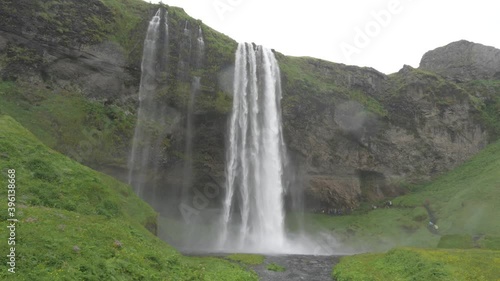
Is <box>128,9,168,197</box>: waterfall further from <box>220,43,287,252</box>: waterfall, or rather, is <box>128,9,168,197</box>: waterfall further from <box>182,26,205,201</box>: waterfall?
<box>220,43,287,252</box>: waterfall

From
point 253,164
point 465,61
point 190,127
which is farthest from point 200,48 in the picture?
point 465,61

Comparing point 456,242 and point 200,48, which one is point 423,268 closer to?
point 456,242

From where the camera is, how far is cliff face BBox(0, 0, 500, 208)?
140ft

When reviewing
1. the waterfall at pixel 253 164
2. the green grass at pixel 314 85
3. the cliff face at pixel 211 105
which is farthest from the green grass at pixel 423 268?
the green grass at pixel 314 85

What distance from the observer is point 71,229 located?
1767cm

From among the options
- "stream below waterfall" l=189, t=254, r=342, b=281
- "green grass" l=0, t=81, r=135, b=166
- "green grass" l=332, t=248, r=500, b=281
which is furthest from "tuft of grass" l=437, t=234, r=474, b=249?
"green grass" l=0, t=81, r=135, b=166

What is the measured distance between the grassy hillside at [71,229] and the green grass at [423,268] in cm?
824

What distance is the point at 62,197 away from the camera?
22.2 m

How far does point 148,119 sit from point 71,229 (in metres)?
31.8

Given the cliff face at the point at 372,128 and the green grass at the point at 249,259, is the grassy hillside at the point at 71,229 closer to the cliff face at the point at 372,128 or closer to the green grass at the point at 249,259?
the green grass at the point at 249,259

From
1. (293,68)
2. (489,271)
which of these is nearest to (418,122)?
(293,68)

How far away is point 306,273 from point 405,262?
7307mm

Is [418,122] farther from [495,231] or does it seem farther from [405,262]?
[405,262]

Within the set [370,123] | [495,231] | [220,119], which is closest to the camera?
[495,231]
